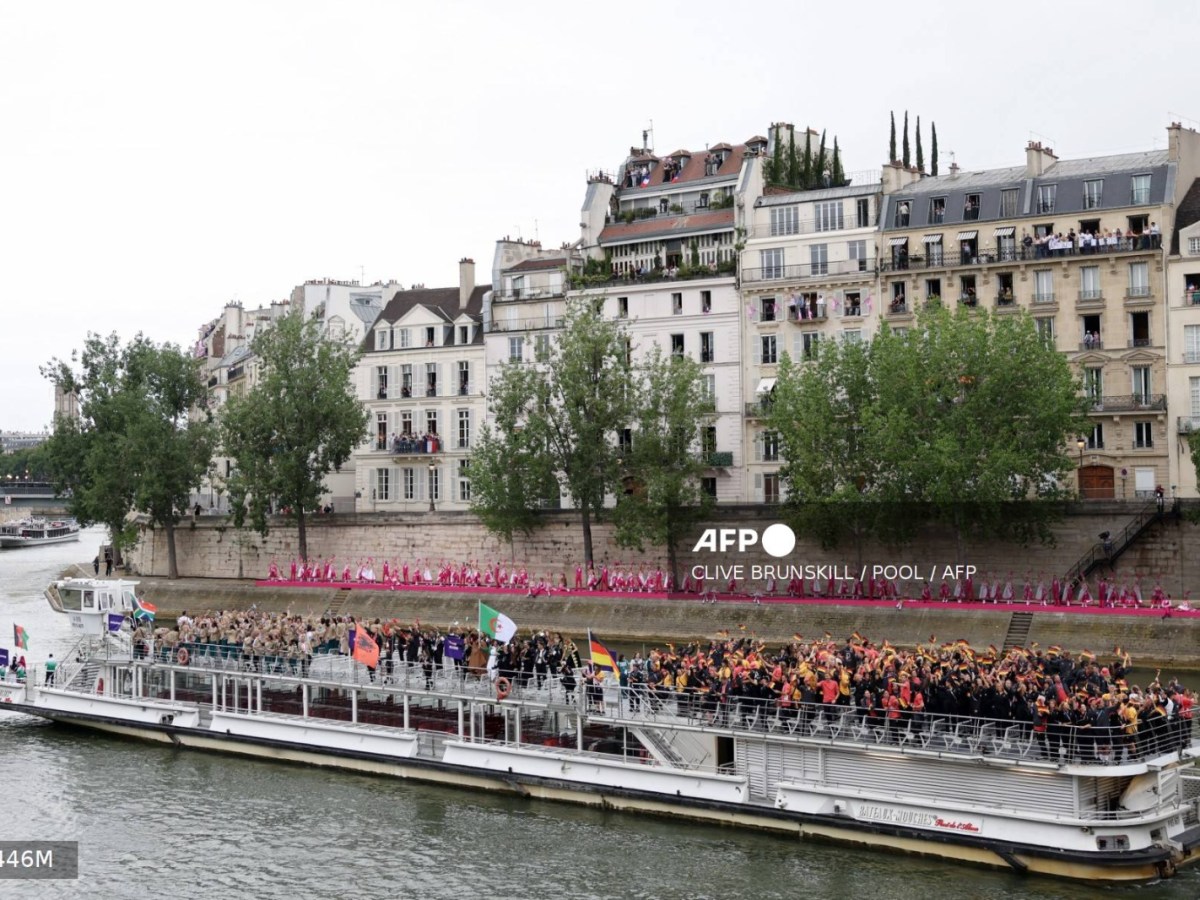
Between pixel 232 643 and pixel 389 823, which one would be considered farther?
pixel 232 643

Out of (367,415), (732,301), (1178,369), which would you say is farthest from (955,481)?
(367,415)

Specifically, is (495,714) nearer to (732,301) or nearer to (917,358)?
(917,358)

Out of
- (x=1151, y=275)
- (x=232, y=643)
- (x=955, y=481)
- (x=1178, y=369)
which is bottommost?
(x=232, y=643)

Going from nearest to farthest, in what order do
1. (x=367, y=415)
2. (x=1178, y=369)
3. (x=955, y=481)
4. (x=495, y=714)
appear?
1. (x=495, y=714)
2. (x=955, y=481)
3. (x=1178, y=369)
4. (x=367, y=415)

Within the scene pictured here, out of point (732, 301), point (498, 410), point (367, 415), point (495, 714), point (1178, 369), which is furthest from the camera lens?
point (367, 415)

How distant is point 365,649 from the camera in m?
38.4

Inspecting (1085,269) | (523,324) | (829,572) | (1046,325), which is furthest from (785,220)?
(829,572)

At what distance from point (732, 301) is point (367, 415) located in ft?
77.3

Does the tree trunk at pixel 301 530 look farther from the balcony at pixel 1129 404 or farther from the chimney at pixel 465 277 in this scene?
the balcony at pixel 1129 404

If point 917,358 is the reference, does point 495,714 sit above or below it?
below

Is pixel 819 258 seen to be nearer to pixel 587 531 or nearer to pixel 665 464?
pixel 665 464

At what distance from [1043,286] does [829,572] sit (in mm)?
16012

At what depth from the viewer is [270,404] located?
8244 cm

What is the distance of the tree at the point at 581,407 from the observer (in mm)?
72812
